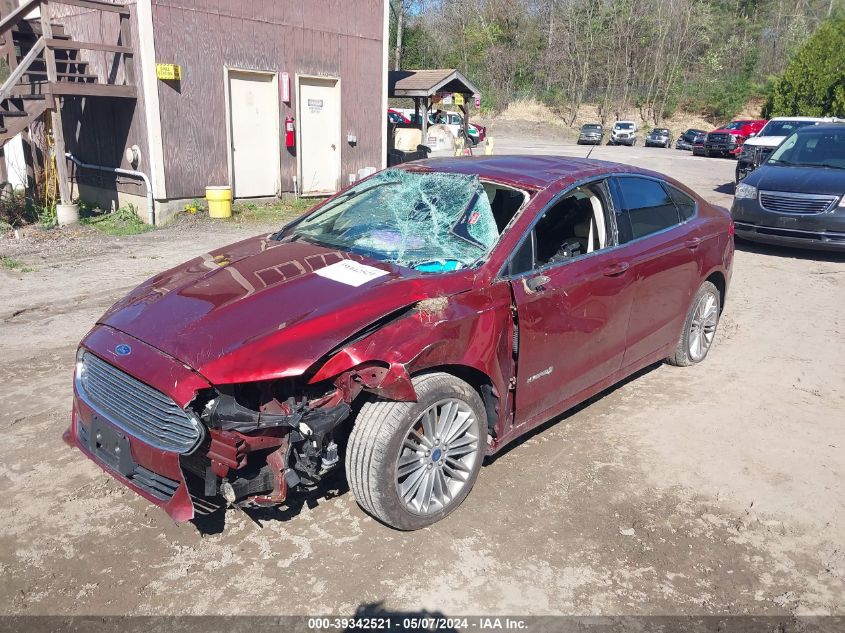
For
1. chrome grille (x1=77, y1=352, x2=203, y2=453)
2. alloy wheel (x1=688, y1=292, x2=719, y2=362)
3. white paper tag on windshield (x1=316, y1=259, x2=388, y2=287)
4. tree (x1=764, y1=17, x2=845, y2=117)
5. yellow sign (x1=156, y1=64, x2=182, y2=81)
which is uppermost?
tree (x1=764, y1=17, x2=845, y2=117)

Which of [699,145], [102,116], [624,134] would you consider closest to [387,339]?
[102,116]

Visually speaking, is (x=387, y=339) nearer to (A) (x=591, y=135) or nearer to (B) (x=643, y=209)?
(B) (x=643, y=209)

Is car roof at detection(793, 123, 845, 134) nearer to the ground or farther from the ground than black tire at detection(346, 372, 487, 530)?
farther from the ground

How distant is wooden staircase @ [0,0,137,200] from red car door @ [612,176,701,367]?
9.48 meters

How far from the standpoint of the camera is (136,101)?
11312 mm

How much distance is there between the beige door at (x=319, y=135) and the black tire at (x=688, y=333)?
9.95 m

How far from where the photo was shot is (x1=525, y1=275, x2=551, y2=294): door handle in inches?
142

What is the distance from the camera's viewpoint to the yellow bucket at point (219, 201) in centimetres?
1166

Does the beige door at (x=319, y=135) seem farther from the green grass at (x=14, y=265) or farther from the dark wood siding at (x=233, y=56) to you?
the green grass at (x=14, y=265)

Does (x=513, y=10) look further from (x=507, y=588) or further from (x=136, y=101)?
(x=507, y=588)

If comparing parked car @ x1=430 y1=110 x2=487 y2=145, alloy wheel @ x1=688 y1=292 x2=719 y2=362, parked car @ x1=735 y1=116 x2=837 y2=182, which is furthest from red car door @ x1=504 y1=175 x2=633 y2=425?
parked car @ x1=430 y1=110 x2=487 y2=145

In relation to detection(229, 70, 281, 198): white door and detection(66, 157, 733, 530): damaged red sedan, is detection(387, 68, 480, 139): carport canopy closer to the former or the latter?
detection(229, 70, 281, 198): white door

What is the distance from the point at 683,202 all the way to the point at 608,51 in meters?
52.1

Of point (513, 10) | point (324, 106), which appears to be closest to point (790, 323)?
point (324, 106)
